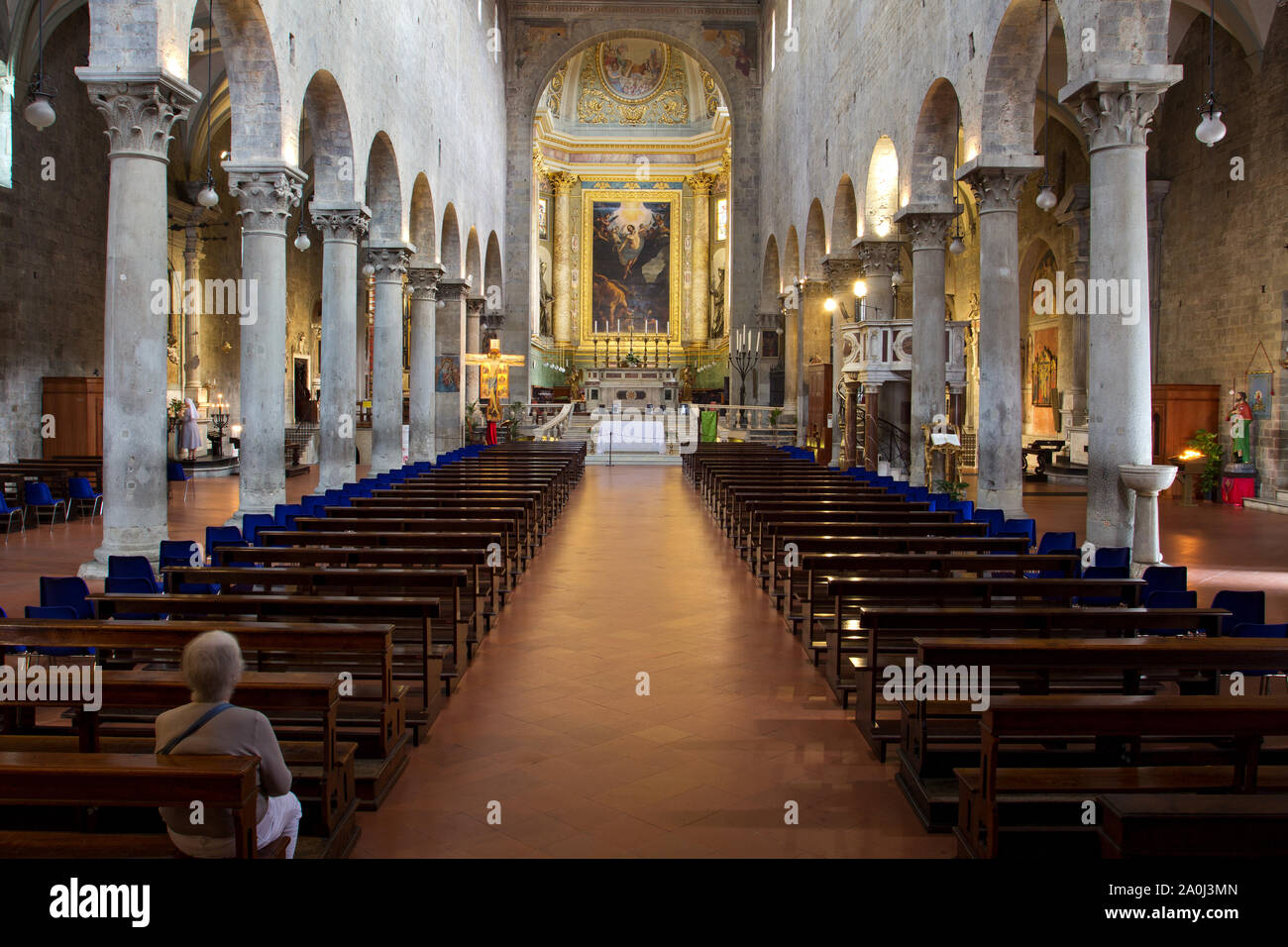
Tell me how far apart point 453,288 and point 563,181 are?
20.0 m

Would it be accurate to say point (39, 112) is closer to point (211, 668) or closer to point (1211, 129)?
point (211, 668)

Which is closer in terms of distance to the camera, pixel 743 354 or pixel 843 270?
pixel 843 270

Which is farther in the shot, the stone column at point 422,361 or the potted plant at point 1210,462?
the stone column at point 422,361

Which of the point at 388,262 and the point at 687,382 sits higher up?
the point at 388,262

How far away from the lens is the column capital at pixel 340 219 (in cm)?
1623

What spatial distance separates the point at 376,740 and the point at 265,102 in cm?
1118

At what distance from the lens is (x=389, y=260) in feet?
66.1

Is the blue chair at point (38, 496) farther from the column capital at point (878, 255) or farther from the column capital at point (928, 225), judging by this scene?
the column capital at point (878, 255)

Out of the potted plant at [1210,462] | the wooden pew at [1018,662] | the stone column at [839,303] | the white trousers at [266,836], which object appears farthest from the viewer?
the stone column at [839,303]

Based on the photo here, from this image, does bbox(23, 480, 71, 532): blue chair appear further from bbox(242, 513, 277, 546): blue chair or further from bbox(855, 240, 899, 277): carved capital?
bbox(855, 240, 899, 277): carved capital

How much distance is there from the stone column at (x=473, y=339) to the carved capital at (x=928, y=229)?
17.1 meters

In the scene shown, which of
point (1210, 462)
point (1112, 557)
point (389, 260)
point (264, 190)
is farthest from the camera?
point (389, 260)

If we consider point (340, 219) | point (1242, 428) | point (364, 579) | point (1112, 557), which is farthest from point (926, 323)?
point (364, 579)

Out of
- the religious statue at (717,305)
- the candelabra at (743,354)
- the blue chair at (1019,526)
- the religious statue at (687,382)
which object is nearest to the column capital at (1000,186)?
the blue chair at (1019,526)
